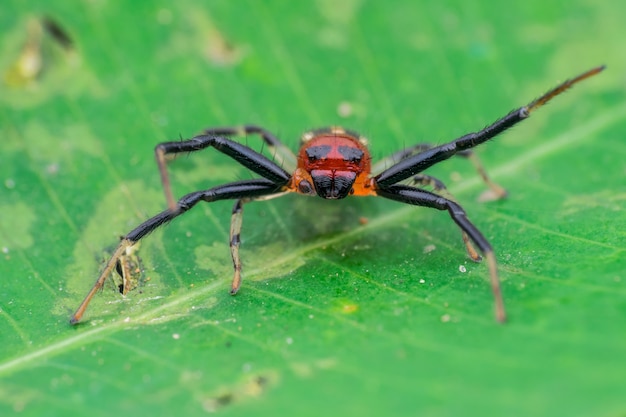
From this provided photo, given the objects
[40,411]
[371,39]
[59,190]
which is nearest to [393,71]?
[371,39]

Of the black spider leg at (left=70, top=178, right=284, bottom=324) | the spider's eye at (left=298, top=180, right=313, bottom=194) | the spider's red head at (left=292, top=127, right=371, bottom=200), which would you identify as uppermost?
the spider's red head at (left=292, top=127, right=371, bottom=200)

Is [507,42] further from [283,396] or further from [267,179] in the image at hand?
[283,396]

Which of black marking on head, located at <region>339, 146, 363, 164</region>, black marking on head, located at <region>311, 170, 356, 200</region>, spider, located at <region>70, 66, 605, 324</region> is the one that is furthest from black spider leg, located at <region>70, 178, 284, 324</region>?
black marking on head, located at <region>339, 146, 363, 164</region>

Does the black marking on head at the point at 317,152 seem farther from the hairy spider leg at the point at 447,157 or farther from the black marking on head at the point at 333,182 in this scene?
the hairy spider leg at the point at 447,157

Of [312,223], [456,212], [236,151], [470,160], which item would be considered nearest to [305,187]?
[312,223]

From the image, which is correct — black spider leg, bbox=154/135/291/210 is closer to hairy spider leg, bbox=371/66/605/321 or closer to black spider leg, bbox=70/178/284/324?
black spider leg, bbox=70/178/284/324

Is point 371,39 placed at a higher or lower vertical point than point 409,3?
lower

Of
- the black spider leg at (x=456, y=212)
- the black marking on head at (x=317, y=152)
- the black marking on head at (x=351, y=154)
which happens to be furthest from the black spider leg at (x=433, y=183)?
the black marking on head at (x=317, y=152)

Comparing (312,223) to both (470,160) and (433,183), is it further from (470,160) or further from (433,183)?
(470,160)
